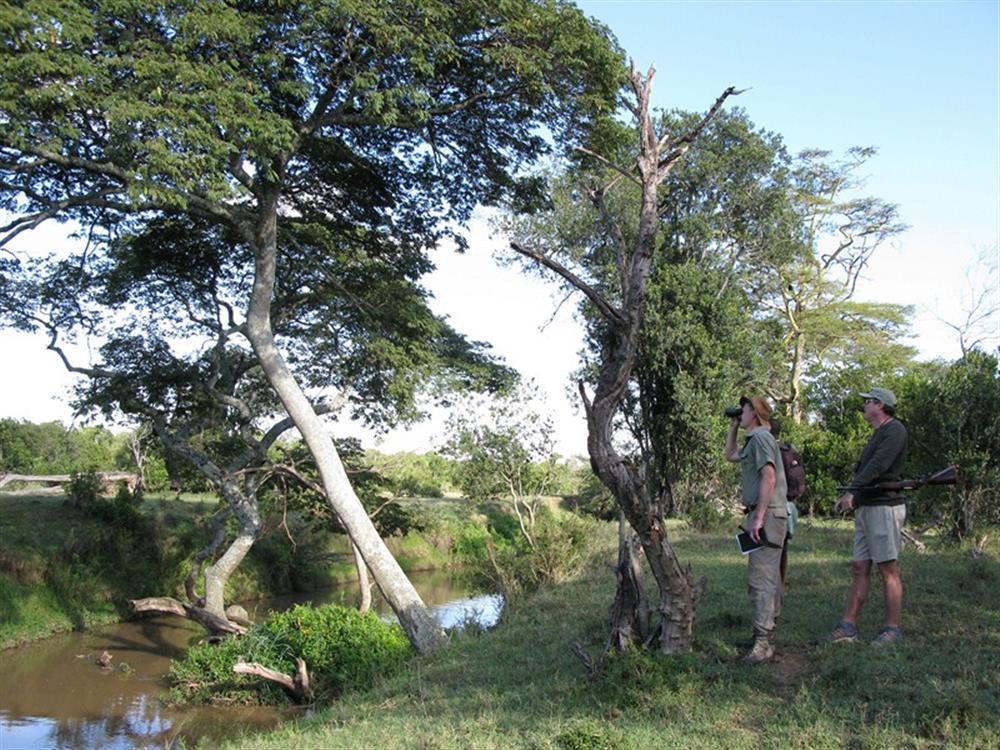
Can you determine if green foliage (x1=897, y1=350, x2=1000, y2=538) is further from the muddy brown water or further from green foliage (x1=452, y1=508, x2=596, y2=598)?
the muddy brown water

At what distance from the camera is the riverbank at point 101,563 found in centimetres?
1566

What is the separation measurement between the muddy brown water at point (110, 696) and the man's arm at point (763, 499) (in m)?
5.21

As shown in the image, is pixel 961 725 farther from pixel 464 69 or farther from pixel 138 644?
pixel 138 644

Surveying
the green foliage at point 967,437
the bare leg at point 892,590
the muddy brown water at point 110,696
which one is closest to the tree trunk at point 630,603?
the bare leg at point 892,590

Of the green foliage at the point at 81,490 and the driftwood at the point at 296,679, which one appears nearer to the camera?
the driftwood at the point at 296,679

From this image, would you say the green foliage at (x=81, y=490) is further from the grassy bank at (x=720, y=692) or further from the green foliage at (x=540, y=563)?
the grassy bank at (x=720, y=692)

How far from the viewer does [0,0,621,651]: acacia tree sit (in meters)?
9.46

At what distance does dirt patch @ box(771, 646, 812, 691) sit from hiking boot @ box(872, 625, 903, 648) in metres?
0.49

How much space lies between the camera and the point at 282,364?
1174 centimetres

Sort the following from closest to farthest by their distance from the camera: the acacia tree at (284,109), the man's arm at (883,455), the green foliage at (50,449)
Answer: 1. the man's arm at (883,455)
2. the acacia tree at (284,109)
3. the green foliage at (50,449)

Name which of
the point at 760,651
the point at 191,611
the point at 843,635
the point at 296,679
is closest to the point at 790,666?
the point at 760,651

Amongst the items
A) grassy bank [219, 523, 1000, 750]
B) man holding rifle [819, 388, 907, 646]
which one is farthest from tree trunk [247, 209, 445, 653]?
man holding rifle [819, 388, 907, 646]

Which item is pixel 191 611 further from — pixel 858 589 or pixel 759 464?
pixel 858 589

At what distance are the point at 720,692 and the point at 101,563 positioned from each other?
15.1 metres
